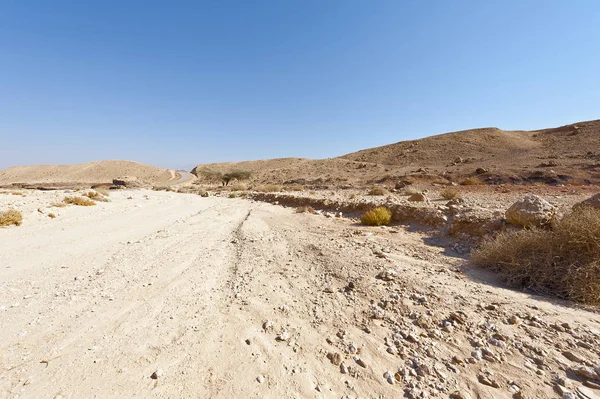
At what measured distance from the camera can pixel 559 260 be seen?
3463mm

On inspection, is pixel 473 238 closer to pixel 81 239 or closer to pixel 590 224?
pixel 590 224

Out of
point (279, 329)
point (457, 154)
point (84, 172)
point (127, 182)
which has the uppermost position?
point (457, 154)

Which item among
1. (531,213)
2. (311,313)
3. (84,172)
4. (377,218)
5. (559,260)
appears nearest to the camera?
(311,313)

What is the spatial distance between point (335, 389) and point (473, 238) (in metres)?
5.01

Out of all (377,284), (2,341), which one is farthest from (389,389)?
(2,341)

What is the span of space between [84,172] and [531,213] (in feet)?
274

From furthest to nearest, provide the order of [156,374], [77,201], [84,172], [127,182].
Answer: [84,172]
[127,182]
[77,201]
[156,374]

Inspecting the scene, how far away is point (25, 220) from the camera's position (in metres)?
7.65

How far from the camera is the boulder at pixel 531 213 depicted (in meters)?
4.72

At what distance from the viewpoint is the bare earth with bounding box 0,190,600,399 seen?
1.95 metres

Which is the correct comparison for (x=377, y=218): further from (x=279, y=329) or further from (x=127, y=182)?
(x=127, y=182)

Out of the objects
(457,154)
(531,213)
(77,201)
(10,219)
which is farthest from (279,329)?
(457,154)

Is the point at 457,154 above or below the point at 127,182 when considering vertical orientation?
above

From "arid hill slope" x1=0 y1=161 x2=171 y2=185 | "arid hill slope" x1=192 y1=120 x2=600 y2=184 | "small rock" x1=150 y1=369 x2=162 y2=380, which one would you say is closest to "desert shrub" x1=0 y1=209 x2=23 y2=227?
"small rock" x1=150 y1=369 x2=162 y2=380
